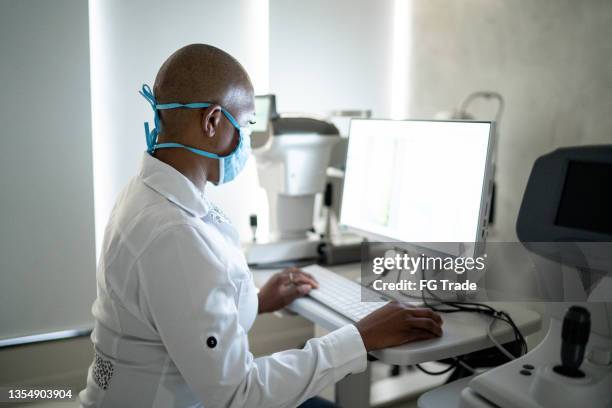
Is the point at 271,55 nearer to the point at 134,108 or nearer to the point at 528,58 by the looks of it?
the point at 134,108

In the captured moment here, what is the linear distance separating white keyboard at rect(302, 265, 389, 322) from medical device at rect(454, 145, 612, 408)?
0.41m

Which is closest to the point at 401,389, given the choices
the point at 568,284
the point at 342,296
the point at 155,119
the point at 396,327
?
the point at 342,296

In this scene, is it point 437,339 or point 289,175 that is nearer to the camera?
point 437,339

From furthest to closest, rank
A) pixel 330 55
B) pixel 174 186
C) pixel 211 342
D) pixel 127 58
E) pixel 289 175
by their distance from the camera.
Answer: pixel 330 55 < pixel 127 58 < pixel 289 175 < pixel 174 186 < pixel 211 342

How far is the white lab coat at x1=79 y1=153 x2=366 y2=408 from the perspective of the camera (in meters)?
0.85

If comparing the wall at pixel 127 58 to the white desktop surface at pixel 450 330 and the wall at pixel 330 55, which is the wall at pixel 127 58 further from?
the white desktop surface at pixel 450 330

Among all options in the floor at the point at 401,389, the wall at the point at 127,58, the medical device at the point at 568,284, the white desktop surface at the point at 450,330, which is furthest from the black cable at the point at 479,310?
the wall at the point at 127,58

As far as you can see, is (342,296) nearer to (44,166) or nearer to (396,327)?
(396,327)

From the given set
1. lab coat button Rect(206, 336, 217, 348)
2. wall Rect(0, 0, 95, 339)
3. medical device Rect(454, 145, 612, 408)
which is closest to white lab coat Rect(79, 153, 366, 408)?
lab coat button Rect(206, 336, 217, 348)

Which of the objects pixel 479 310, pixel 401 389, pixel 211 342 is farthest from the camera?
pixel 401 389

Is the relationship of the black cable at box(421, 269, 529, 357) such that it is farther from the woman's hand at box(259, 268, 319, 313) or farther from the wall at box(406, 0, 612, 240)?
the wall at box(406, 0, 612, 240)

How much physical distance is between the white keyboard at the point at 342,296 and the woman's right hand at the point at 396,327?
126mm

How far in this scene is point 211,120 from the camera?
99 centimetres

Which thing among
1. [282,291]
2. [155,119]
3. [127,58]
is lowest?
[282,291]
